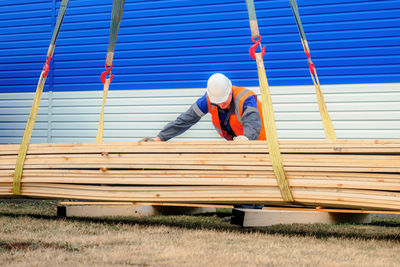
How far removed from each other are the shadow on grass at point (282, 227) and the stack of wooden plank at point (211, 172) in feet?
1.48

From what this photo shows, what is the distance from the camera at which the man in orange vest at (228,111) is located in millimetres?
5320

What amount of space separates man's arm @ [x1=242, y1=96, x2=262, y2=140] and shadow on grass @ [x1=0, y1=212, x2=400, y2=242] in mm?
885

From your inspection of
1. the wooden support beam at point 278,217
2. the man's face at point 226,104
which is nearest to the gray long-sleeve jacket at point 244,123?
the man's face at point 226,104

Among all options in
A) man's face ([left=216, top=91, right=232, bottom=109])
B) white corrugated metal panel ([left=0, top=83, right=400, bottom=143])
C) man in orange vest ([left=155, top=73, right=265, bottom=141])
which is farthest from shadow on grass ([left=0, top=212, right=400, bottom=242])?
white corrugated metal panel ([left=0, top=83, right=400, bottom=143])

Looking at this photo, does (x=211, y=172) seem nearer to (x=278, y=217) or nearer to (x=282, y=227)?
(x=278, y=217)

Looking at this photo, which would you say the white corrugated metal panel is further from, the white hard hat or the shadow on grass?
the white hard hat

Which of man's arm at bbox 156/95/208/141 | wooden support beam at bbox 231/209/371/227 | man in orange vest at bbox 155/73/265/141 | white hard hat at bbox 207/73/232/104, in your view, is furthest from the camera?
man's arm at bbox 156/95/208/141

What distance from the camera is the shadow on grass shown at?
448 centimetres

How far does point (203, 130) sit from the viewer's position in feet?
27.9

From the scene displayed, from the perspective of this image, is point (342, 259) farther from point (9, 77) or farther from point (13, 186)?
point (9, 77)

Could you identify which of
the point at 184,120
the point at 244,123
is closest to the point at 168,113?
the point at 184,120

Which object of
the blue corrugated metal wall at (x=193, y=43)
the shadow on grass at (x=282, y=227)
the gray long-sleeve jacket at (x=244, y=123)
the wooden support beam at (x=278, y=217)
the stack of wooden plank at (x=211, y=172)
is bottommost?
the shadow on grass at (x=282, y=227)

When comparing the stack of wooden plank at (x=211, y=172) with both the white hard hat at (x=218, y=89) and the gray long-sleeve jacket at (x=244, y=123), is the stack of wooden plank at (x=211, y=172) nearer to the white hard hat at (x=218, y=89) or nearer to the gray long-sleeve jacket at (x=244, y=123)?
the gray long-sleeve jacket at (x=244, y=123)

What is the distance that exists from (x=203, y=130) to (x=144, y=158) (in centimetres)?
409
